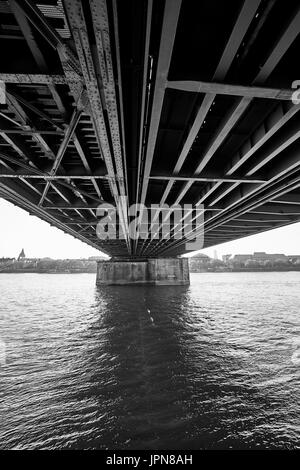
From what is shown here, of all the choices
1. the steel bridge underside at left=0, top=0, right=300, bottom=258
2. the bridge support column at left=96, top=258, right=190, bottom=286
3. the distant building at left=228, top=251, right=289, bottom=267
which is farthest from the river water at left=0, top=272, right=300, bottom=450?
the distant building at left=228, top=251, right=289, bottom=267

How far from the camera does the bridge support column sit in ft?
143

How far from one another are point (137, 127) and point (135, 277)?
40.7m

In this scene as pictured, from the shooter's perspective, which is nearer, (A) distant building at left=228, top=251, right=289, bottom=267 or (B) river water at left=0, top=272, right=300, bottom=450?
(B) river water at left=0, top=272, right=300, bottom=450

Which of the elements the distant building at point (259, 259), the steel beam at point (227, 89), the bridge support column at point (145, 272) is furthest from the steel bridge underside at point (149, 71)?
the distant building at point (259, 259)

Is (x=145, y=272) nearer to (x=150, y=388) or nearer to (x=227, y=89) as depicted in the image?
(x=150, y=388)

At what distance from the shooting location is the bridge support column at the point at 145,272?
43.7 m

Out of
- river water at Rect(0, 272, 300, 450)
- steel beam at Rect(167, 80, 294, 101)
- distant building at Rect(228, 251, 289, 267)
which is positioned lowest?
river water at Rect(0, 272, 300, 450)

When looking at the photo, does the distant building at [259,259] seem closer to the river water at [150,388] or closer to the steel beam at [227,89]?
the river water at [150,388]

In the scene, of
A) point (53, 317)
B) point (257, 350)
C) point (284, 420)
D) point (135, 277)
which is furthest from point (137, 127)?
point (135, 277)

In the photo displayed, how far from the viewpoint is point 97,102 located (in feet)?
13.6

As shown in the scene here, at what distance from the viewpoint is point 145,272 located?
44.6 m

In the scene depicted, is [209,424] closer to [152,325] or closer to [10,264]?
[152,325]

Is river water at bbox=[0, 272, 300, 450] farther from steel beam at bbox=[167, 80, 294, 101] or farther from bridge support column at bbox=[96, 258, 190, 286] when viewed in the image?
bridge support column at bbox=[96, 258, 190, 286]

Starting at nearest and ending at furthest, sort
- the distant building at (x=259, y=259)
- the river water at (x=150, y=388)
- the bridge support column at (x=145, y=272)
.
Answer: the river water at (x=150, y=388), the bridge support column at (x=145, y=272), the distant building at (x=259, y=259)
